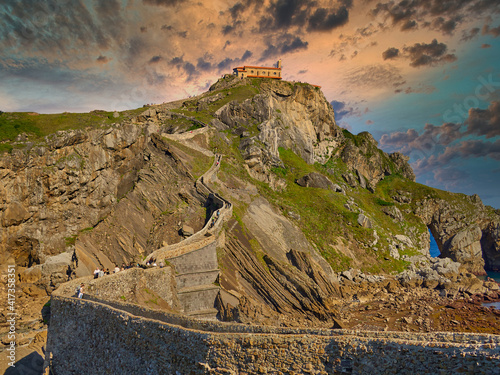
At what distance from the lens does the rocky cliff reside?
3391 centimetres

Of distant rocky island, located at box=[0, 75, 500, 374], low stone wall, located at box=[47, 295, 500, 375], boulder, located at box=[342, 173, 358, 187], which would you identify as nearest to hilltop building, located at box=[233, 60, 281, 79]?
distant rocky island, located at box=[0, 75, 500, 374]

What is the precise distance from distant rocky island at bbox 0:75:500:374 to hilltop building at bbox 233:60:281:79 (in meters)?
25.5

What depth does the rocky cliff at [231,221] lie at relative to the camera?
3391 centimetres

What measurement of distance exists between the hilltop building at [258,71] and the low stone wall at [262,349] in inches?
3520

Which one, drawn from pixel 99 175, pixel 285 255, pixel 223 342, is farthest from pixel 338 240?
pixel 223 342

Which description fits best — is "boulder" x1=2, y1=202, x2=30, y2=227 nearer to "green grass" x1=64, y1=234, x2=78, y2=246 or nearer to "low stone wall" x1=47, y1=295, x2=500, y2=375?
"green grass" x1=64, y1=234, x2=78, y2=246

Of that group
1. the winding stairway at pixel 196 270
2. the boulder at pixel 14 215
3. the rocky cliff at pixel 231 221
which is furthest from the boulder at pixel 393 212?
the boulder at pixel 14 215

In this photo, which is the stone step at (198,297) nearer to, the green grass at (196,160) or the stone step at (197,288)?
the stone step at (197,288)

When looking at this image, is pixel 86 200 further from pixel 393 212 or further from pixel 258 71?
pixel 258 71

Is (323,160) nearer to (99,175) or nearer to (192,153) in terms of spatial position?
(192,153)

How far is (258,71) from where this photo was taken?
96812 mm

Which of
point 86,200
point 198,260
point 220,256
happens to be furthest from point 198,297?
point 86,200

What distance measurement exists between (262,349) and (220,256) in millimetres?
21737

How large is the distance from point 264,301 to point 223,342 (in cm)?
2247
